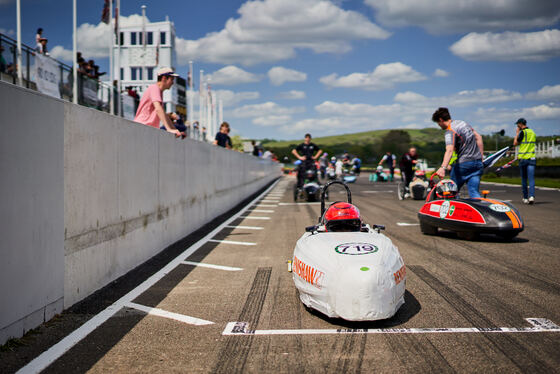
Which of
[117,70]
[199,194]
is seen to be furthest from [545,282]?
[117,70]

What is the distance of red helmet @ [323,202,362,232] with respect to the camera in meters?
5.62

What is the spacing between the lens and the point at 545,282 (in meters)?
5.77

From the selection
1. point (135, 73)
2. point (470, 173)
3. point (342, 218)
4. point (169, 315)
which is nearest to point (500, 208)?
point (470, 173)

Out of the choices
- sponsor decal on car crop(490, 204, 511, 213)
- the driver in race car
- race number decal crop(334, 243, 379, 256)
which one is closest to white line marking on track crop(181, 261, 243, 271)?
race number decal crop(334, 243, 379, 256)

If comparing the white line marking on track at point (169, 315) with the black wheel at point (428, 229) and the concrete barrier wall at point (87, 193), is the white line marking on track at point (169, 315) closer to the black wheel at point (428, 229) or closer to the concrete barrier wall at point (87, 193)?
the concrete barrier wall at point (87, 193)

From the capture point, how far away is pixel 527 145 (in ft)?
47.6

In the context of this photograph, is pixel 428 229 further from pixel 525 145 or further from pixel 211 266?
pixel 525 145

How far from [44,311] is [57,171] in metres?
1.19

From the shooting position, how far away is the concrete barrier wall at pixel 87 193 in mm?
4039

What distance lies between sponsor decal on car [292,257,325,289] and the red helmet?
0.72 m

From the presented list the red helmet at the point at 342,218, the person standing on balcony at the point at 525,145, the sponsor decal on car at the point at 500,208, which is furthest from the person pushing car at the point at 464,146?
the person standing on balcony at the point at 525,145

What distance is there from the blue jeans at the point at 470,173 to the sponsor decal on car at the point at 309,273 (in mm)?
5579

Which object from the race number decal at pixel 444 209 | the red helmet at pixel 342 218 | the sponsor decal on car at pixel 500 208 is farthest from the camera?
the race number decal at pixel 444 209

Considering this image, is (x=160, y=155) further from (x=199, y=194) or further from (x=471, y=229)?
(x=471, y=229)
